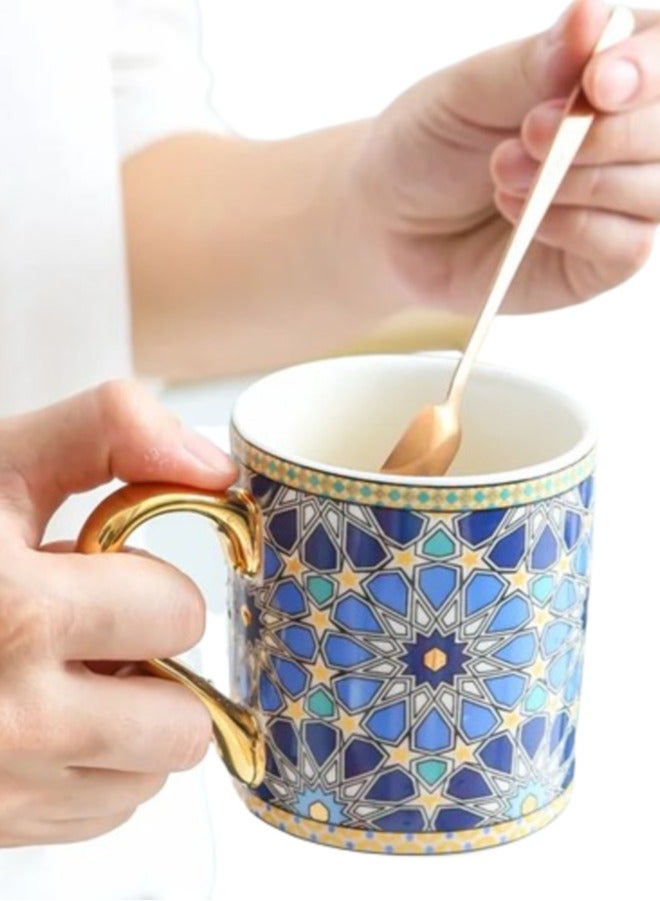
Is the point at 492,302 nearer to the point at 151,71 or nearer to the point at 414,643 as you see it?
the point at 414,643

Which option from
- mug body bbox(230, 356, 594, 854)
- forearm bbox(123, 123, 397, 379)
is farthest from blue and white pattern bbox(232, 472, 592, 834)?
forearm bbox(123, 123, 397, 379)

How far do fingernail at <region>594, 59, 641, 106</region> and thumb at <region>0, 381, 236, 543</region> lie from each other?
0.67 ft

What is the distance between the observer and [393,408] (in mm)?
592

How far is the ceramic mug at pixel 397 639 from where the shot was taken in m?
0.48

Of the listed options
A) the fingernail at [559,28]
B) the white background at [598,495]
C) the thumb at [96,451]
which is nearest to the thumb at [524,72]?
the fingernail at [559,28]

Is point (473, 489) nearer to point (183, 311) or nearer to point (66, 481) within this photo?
point (66, 481)

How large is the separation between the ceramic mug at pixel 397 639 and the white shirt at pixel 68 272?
0.23 meters

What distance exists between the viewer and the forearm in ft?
2.89

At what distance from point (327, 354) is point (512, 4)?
60cm

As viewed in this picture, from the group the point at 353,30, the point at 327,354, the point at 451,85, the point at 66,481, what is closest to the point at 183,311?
the point at 327,354

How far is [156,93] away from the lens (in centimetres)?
91

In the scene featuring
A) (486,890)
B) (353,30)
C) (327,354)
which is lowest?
(486,890)

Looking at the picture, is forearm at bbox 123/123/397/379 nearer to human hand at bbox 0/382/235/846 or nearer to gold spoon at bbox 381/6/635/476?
gold spoon at bbox 381/6/635/476

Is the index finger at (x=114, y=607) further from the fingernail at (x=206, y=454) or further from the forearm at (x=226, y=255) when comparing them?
the forearm at (x=226, y=255)
